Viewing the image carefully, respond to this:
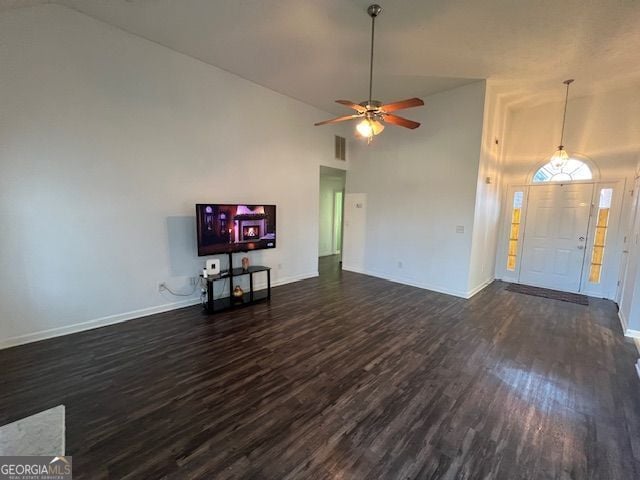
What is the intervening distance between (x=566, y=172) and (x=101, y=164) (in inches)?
308

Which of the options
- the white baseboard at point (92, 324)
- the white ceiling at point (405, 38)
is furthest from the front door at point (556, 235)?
the white baseboard at point (92, 324)

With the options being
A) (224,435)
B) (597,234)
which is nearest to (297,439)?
(224,435)

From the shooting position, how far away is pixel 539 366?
2.83m

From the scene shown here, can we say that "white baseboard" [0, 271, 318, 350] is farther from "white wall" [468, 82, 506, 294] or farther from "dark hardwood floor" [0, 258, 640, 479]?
"white wall" [468, 82, 506, 294]

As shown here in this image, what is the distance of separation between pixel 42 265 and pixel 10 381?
3.97ft

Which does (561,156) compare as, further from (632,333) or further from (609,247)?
(632,333)

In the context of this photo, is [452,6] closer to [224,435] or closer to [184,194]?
[184,194]

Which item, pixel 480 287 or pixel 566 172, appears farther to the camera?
pixel 480 287

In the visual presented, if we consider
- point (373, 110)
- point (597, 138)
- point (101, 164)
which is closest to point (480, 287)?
point (597, 138)

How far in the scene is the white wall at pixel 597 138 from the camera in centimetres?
461

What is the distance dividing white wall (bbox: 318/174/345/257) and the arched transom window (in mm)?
4890

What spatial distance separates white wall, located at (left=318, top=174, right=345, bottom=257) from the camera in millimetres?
8461

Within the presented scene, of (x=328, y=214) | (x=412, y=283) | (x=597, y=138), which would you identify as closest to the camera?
(x=597, y=138)

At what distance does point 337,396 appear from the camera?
229cm
